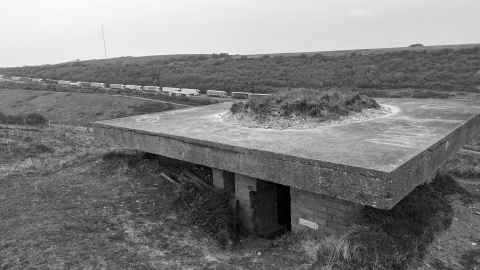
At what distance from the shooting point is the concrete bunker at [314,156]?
184 inches

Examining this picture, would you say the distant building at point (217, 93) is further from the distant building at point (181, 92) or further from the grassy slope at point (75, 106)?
the grassy slope at point (75, 106)

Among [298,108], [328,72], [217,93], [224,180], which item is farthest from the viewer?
[328,72]

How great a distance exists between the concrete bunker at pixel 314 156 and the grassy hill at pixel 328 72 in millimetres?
18898

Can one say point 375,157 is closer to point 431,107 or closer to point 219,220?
point 219,220

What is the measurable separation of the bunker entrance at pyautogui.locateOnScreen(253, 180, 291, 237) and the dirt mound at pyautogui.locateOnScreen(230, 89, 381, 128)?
3.90ft

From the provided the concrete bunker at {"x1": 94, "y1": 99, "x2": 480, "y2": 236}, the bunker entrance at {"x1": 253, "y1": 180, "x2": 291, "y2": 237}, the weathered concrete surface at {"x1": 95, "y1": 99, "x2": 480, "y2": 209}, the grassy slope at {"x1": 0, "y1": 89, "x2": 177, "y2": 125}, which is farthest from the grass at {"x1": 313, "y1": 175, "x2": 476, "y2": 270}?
the grassy slope at {"x1": 0, "y1": 89, "x2": 177, "y2": 125}

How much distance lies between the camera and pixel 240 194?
6777 mm

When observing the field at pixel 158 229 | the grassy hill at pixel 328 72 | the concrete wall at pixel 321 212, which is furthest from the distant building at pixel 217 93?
the concrete wall at pixel 321 212

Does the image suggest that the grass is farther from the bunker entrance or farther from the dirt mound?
the dirt mound

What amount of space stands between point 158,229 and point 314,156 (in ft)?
8.30

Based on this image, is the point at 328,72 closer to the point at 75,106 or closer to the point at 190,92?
the point at 190,92

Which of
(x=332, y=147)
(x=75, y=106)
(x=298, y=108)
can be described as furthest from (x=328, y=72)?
(x=332, y=147)

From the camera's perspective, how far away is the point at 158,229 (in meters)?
5.90

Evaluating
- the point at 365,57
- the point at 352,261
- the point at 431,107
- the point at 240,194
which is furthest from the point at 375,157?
the point at 365,57
